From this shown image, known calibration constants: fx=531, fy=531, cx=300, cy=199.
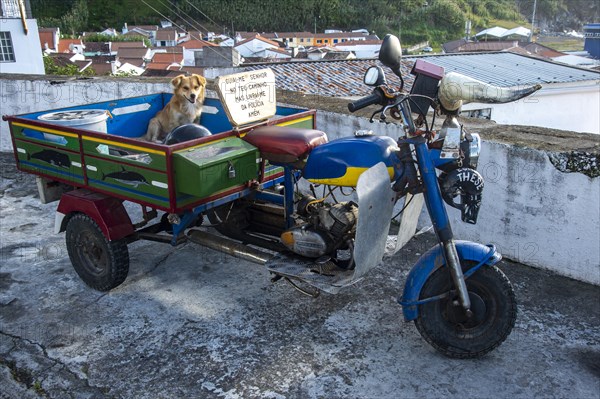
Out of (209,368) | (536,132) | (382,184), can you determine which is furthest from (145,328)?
(536,132)

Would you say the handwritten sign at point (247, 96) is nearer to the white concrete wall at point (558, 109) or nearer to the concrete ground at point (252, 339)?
the concrete ground at point (252, 339)

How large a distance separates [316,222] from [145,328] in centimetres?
147

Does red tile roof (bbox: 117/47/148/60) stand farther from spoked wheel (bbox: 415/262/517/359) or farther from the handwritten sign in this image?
spoked wheel (bbox: 415/262/517/359)

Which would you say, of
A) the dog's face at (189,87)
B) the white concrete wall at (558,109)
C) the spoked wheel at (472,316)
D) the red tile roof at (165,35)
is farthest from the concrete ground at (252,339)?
the red tile roof at (165,35)

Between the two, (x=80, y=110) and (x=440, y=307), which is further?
(x=80, y=110)

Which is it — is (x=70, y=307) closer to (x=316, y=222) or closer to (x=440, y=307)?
(x=316, y=222)

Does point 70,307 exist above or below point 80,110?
below

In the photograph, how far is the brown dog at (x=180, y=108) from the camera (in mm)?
5109

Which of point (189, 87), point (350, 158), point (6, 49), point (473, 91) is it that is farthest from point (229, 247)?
point (6, 49)

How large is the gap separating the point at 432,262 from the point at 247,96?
1.93 m

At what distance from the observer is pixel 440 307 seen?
3363mm

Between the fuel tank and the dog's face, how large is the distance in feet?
6.69

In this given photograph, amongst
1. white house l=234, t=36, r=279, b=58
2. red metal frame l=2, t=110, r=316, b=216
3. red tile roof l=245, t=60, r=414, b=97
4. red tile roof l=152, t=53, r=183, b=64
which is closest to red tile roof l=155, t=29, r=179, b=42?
white house l=234, t=36, r=279, b=58

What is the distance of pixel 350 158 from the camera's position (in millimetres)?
3355
